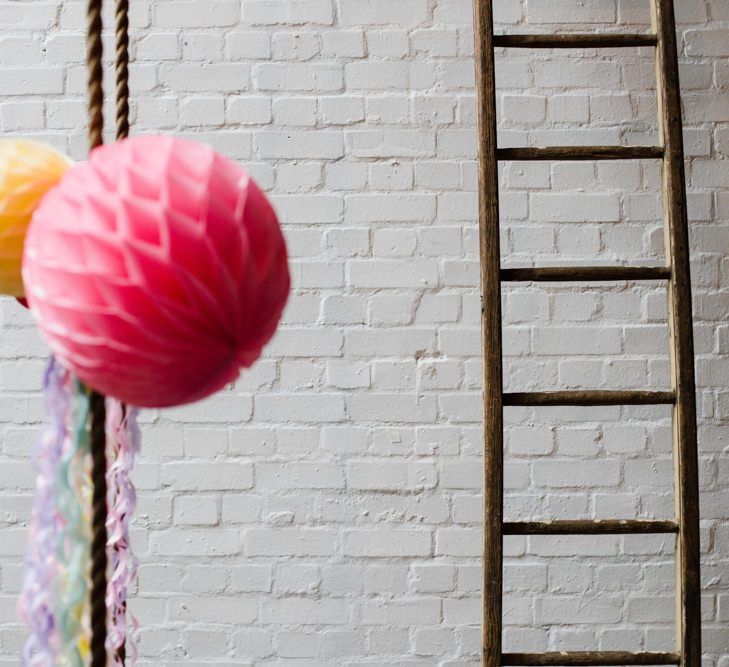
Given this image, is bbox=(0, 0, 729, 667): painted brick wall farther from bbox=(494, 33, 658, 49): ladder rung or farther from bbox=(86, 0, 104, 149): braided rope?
bbox=(86, 0, 104, 149): braided rope

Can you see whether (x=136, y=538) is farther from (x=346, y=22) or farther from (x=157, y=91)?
(x=346, y=22)

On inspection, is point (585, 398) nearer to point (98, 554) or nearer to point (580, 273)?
point (580, 273)

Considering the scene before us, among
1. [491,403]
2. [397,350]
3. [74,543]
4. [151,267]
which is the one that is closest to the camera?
[151,267]

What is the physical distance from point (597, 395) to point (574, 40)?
643 millimetres

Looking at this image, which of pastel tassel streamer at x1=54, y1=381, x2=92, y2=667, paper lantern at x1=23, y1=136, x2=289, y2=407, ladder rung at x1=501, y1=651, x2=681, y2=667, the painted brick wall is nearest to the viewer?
paper lantern at x1=23, y1=136, x2=289, y2=407

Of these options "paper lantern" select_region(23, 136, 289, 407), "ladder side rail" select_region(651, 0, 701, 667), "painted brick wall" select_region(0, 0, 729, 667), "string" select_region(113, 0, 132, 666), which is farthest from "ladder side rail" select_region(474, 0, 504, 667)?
"paper lantern" select_region(23, 136, 289, 407)

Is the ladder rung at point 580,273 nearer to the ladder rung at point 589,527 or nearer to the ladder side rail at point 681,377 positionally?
the ladder side rail at point 681,377

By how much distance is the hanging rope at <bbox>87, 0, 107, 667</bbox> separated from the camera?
56 centimetres

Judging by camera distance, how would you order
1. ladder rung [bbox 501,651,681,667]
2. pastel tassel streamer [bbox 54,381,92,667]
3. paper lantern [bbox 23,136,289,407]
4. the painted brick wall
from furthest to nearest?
the painted brick wall → ladder rung [bbox 501,651,681,667] → pastel tassel streamer [bbox 54,381,92,667] → paper lantern [bbox 23,136,289,407]

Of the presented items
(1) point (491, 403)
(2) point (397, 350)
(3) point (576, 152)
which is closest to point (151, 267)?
(1) point (491, 403)

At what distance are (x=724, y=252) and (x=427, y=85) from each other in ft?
2.52

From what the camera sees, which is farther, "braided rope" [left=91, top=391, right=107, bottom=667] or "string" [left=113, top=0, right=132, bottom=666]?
"string" [left=113, top=0, right=132, bottom=666]

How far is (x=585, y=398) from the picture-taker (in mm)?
1416

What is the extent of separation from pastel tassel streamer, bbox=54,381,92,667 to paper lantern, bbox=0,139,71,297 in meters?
0.11
